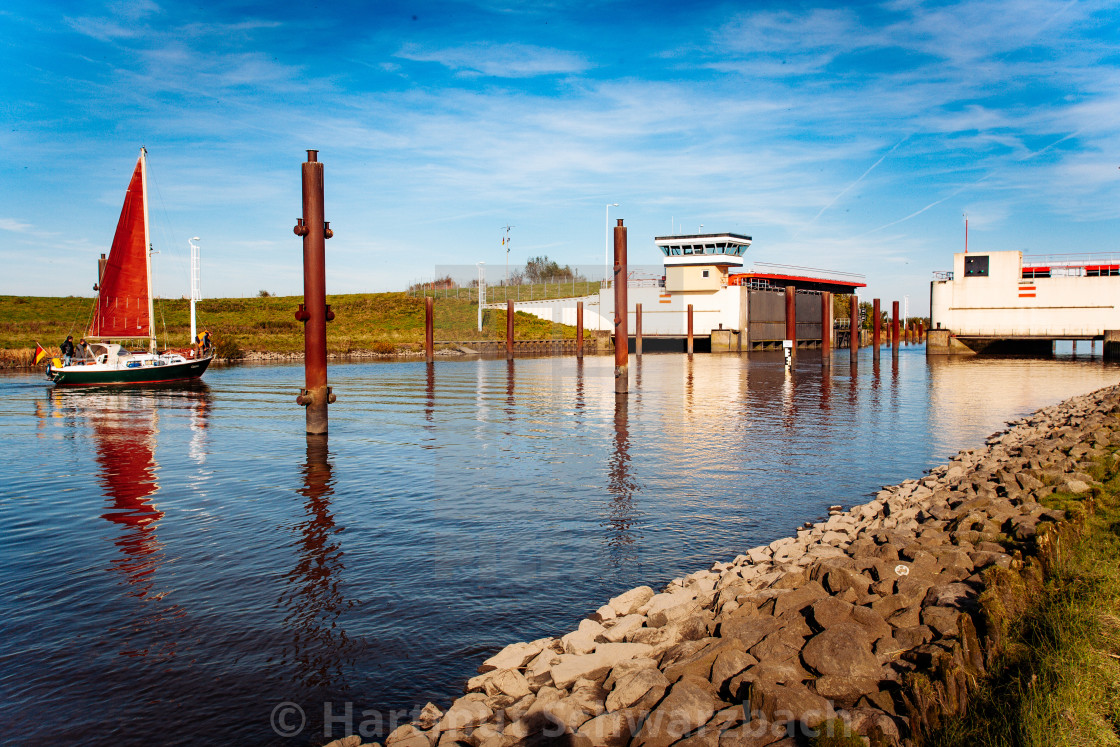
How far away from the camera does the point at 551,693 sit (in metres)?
5.21

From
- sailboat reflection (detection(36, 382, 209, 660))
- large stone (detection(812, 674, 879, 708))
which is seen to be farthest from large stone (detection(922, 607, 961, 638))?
sailboat reflection (detection(36, 382, 209, 660))

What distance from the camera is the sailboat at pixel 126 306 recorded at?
35531 mm

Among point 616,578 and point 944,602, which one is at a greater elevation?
point 944,602

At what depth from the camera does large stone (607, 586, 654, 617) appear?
6.73 m

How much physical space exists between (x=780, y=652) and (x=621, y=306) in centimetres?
2081

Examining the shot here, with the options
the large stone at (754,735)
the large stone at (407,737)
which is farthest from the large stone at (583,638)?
the large stone at (754,735)

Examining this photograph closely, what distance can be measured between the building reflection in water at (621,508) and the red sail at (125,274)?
1127 inches

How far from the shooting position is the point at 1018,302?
6109 cm

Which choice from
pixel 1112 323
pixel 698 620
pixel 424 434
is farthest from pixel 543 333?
pixel 698 620

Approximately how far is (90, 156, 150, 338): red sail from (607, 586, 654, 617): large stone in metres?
36.2

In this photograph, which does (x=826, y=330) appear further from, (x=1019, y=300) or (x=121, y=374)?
(x=121, y=374)

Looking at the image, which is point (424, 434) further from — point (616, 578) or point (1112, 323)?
point (1112, 323)

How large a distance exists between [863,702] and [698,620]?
5.88 feet

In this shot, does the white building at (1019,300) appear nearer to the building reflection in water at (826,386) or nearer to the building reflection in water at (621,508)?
the building reflection in water at (826,386)
